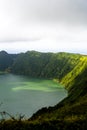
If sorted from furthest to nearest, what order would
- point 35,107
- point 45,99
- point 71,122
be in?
point 45,99 < point 35,107 < point 71,122

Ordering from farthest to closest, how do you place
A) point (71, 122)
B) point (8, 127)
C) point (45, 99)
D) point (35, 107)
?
point (45, 99), point (35, 107), point (71, 122), point (8, 127)

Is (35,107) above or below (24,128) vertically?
below

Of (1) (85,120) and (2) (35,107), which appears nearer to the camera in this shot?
(1) (85,120)

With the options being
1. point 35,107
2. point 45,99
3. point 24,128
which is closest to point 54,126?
point 24,128

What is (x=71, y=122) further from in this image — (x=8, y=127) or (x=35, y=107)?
(x=35, y=107)

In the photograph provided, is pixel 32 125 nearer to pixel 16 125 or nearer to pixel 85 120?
pixel 16 125

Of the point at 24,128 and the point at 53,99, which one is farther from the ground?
the point at 24,128

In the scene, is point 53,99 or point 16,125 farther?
point 53,99

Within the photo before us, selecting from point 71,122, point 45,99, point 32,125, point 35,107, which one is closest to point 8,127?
point 32,125

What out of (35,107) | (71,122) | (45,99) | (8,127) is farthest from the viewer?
(45,99)
